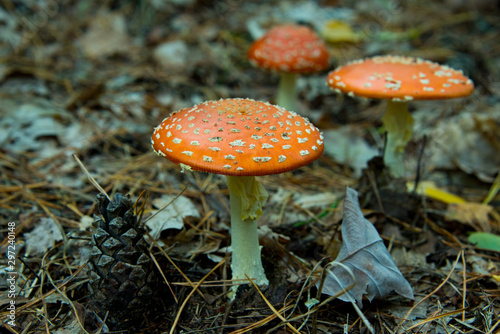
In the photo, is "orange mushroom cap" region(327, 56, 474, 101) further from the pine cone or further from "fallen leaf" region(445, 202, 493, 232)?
the pine cone

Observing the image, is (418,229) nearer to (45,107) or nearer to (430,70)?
(430,70)

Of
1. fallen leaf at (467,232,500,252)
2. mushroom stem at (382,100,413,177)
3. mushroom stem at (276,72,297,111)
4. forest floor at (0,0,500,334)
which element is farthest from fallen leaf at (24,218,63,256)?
mushroom stem at (276,72,297,111)

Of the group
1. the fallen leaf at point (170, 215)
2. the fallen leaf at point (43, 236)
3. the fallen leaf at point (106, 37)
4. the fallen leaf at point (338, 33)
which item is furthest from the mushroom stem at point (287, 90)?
the fallen leaf at point (43, 236)

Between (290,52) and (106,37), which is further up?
(290,52)

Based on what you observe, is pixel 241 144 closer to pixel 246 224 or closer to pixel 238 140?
pixel 238 140

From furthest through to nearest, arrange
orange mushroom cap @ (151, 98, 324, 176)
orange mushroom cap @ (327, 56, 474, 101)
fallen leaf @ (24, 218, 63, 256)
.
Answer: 1. orange mushroom cap @ (327, 56, 474, 101)
2. fallen leaf @ (24, 218, 63, 256)
3. orange mushroom cap @ (151, 98, 324, 176)

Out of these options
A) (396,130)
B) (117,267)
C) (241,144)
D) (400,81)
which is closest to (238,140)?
(241,144)

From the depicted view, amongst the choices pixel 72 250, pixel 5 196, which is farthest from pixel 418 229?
pixel 5 196
